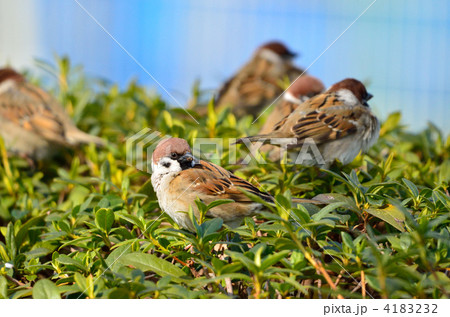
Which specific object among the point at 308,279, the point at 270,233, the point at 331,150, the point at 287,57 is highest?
the point at 287,57

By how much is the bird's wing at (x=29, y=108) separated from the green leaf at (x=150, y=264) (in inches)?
82.6

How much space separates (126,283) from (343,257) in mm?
675

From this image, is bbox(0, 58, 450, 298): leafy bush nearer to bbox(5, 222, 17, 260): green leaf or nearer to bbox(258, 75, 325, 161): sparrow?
bbox(5, 222, 17, 260): green leaf

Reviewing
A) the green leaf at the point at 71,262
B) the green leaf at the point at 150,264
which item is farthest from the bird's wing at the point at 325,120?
the green leaf at the point at 71,262

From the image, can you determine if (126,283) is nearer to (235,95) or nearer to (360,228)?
(360,228)

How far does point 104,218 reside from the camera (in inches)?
72.7

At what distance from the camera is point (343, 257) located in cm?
161

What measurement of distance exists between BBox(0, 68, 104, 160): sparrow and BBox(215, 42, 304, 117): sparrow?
169 cm

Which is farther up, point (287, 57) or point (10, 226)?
point (287, 57)

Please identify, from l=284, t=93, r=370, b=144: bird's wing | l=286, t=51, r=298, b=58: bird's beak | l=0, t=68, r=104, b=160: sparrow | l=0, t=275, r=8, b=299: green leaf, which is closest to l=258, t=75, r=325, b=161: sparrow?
l=284, t=93, r=370, b=144: bird's wing

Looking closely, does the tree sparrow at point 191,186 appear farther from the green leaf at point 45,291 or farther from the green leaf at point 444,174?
the green leaf at point 444,174


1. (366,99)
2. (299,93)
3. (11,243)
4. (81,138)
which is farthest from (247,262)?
(299,93)

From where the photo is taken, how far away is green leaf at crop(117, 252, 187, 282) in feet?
5.36
